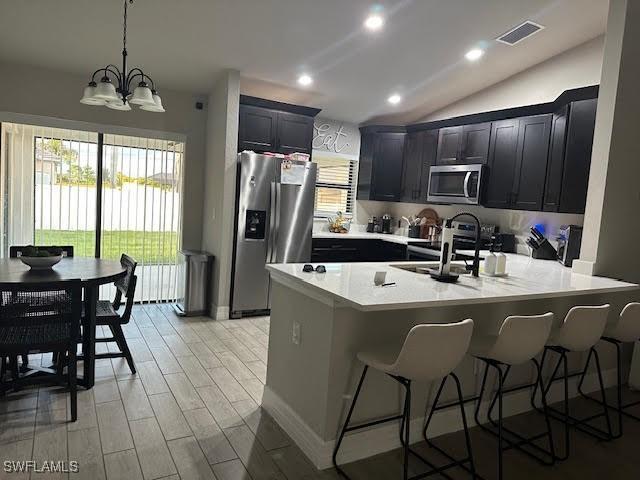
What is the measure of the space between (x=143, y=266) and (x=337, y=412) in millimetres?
3575

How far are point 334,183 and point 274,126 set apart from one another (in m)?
1.53

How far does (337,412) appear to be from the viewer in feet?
7.77

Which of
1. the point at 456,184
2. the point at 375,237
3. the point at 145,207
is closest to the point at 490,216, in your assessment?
the point at 456,184

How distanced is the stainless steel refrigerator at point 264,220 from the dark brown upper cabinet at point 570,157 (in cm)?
241

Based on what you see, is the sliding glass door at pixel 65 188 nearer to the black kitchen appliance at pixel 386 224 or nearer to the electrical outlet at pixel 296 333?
the electrical outlet at pixel 296 333

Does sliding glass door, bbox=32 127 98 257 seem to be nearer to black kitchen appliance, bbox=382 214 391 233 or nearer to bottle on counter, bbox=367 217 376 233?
bottle on counter, bbox=367 217 376 233

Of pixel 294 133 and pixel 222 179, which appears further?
pixel 294 133

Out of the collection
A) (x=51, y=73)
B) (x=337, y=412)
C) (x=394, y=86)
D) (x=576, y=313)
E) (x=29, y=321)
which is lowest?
(x=337, y=412)

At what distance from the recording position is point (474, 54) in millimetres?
4621

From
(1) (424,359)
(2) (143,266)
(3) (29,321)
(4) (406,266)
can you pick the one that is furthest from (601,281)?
(2) (143,266)

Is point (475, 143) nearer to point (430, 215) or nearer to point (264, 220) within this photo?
point (430, 215)

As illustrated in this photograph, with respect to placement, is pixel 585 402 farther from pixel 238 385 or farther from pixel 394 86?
pixel 394 86

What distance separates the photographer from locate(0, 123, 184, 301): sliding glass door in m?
4.54

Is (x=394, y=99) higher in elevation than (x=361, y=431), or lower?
higher
